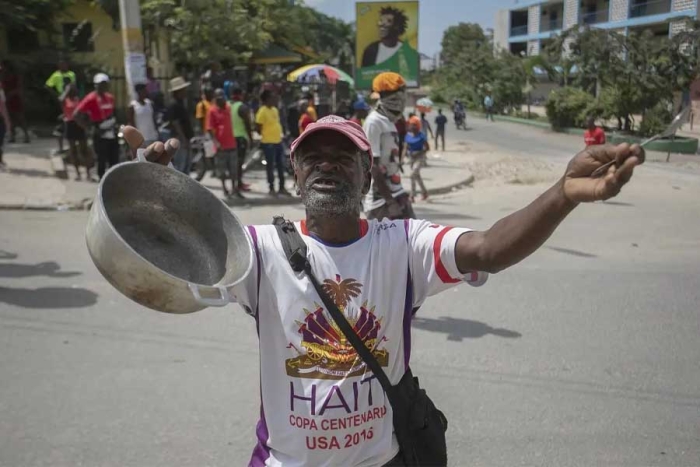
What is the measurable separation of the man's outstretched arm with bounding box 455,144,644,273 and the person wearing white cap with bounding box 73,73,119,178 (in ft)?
31.8

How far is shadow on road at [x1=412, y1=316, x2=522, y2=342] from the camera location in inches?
Result: 202

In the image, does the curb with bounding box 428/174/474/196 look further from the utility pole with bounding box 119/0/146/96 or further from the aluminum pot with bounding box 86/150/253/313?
the aluminum pot with bounding box 86/150/253/313

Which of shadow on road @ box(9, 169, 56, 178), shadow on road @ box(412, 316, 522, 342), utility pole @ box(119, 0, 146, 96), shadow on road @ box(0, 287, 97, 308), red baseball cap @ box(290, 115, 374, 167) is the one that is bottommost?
shadow on road @ box(412, 316, 522, 342)

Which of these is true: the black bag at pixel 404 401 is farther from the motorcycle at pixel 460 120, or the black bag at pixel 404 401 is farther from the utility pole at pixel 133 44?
the motorcycle at pixel 460 120

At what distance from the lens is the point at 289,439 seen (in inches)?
72.1

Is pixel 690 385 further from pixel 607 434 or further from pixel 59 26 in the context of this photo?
pixel 59 26

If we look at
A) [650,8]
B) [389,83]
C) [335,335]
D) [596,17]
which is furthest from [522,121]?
[335,335]

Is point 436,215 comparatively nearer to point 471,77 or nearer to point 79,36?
point 79,36

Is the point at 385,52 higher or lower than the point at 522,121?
higher

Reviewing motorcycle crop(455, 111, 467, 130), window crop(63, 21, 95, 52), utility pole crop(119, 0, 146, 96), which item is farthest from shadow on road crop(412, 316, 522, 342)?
motorcycle crop(455, 111, 467, 130)

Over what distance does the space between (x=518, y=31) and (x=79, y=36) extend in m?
49.9

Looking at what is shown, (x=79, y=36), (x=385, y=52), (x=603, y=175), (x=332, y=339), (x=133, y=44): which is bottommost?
(x=332, y=339)

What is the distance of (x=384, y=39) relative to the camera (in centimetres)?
1795

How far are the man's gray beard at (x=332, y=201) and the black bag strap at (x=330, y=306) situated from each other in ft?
0.32
